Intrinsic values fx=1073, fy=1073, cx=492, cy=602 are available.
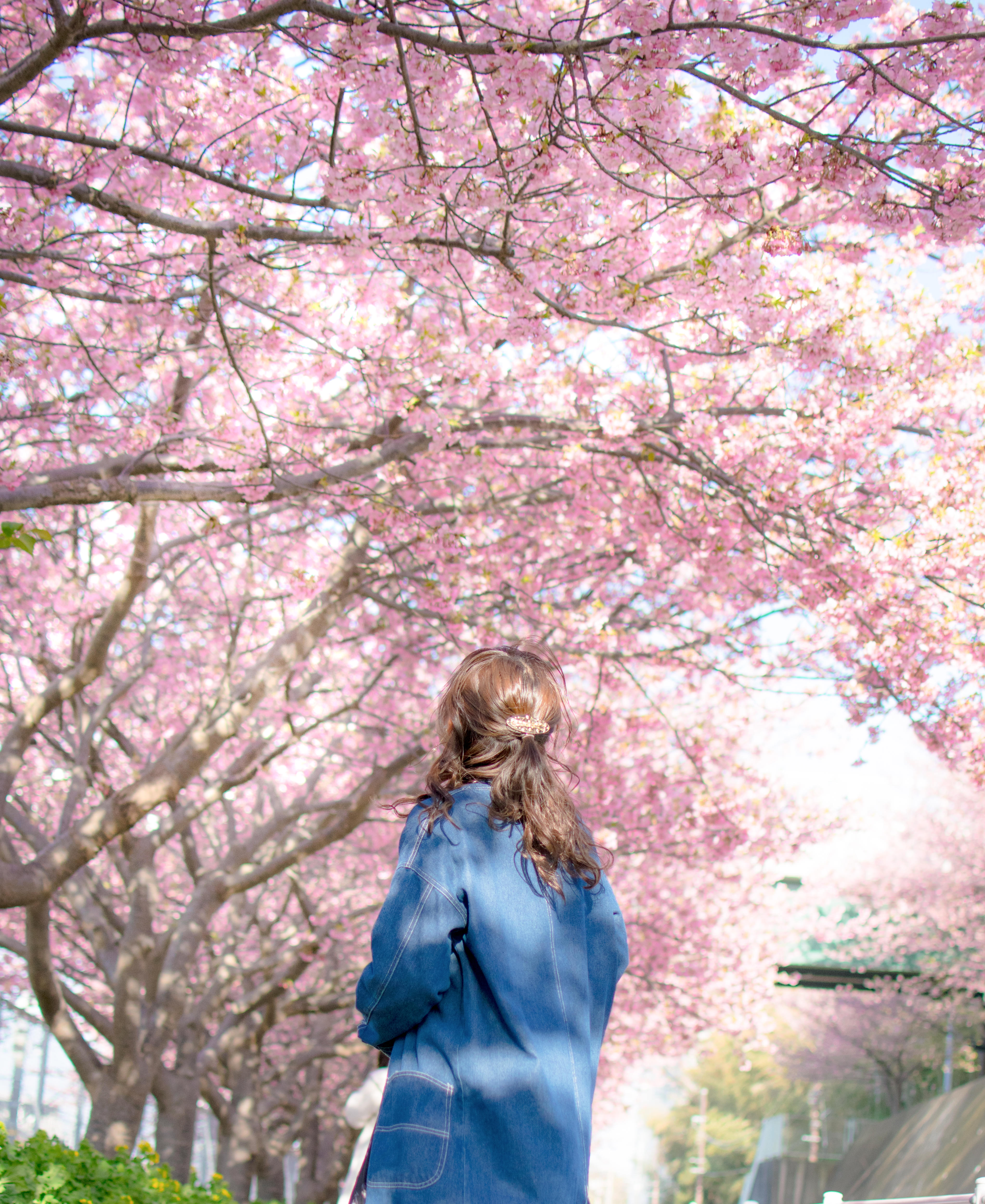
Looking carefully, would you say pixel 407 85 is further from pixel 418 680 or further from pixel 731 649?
pixel 418 680

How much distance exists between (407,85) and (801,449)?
3026 mm

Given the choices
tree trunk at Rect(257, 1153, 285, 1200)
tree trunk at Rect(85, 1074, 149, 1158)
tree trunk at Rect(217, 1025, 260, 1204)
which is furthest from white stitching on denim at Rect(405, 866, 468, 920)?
tree trunk at Rect(257, 1153, 285, 1200)

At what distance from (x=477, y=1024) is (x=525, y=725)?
1.72 feet

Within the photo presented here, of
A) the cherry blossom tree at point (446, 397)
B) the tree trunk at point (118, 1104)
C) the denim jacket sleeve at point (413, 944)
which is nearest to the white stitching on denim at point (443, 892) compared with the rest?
the denim jacket sleeve at point (413, 944)

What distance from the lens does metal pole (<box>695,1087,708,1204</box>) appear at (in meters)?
34.4

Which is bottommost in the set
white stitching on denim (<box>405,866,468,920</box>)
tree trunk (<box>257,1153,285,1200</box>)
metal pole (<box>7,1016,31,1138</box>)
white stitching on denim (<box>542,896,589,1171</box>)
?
tree trunk (<box>257,1153,285,1200</box>)

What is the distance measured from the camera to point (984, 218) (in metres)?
3.56

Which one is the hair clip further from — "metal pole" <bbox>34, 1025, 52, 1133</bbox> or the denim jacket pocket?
"metal pole" <bbox>34, 1025, 52, 1133</bbox>

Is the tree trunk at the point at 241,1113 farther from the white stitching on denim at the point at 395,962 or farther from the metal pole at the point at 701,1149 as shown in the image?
the metal pole at the point at 701,1149

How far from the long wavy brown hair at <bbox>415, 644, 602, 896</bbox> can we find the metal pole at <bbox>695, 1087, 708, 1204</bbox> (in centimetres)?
3568

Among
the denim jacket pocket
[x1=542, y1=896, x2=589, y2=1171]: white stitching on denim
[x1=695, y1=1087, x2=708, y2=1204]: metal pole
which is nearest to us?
the denim jacket pocket

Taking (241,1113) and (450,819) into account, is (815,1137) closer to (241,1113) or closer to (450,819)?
(241,1113)

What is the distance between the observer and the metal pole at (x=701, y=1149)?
113 feet

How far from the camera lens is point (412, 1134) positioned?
1628 millimetres
